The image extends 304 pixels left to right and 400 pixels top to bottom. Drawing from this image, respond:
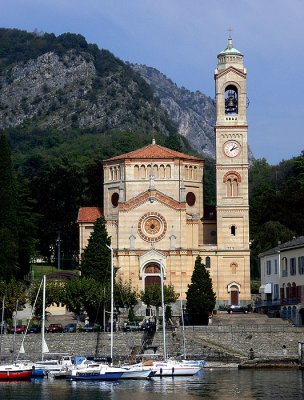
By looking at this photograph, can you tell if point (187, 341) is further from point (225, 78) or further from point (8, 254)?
point (225, 78)

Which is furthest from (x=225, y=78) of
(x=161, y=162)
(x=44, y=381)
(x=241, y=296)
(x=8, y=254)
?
(x=44, y=381)

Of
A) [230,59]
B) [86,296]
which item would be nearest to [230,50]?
[230,59]

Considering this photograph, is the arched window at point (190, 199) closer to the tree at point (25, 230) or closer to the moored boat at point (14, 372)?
the tree at point (25, 230)

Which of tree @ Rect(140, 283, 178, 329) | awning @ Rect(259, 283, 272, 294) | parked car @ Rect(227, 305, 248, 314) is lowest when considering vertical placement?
parked car @ Rect(227, 305, 248, 314)

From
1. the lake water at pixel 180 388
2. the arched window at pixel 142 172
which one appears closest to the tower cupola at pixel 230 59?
the arched window at pixel 142 172

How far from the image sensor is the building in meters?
83.2

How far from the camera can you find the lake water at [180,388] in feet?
187

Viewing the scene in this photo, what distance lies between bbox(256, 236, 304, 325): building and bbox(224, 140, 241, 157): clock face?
9.76 meters

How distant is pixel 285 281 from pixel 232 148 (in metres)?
15.4

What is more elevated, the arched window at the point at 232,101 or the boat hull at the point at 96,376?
the arched window at the point at 232,101

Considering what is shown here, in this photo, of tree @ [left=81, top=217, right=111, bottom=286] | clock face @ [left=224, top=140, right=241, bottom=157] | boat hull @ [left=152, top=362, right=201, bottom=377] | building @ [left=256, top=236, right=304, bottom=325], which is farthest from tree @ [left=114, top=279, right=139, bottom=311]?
boat hull @ [left=152, top=362, right=201, bottom=377]

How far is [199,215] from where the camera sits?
99312mm

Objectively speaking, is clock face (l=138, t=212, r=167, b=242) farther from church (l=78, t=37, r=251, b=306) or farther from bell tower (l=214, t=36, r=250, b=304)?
bell tower (l=214, t=36, r=250, b=304)

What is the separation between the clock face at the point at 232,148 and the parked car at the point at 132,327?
21246 mm
